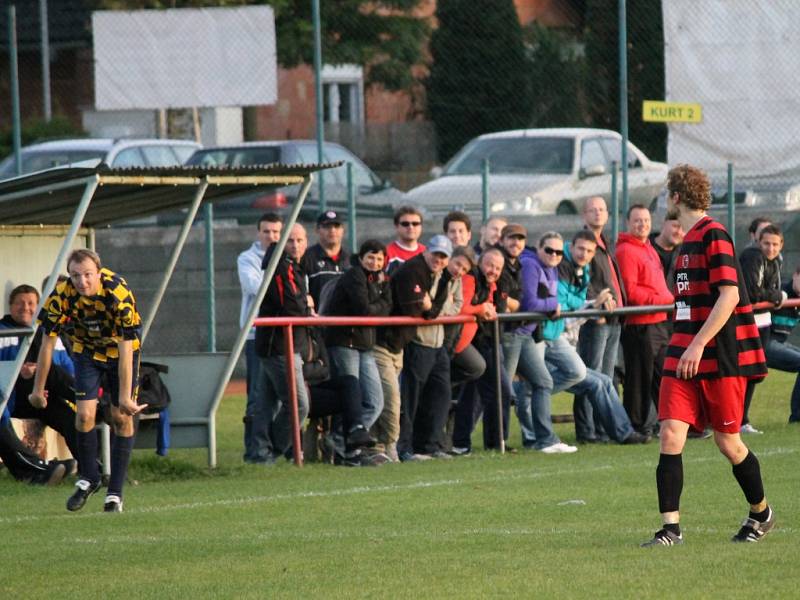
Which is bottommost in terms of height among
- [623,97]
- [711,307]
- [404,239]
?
[711,307]

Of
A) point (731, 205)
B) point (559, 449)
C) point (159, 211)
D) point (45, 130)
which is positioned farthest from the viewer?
point (45, 130)

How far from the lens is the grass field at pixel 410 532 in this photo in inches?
310

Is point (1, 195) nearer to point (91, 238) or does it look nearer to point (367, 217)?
point (91, 238)

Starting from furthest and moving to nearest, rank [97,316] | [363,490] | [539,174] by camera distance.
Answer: [539,174], [363,490], [97,316]

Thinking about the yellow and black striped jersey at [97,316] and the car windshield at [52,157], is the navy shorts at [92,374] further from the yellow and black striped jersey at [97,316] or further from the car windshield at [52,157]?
the car windshield at [52,157]

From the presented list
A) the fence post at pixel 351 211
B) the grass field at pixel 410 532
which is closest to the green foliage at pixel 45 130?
the fence post at pixel 351 211

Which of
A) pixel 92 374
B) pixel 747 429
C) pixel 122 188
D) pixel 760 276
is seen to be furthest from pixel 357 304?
pixel 760 276

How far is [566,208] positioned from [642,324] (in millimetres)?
6619

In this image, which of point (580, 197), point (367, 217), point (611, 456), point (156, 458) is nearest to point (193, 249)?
point (367, 217)

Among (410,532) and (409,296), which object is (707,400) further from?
(409,296)

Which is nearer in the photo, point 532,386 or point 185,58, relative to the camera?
point 532,386

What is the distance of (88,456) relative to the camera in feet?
37.3

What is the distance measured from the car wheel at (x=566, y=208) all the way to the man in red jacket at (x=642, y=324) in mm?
6120

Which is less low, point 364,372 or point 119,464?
point 364,372
